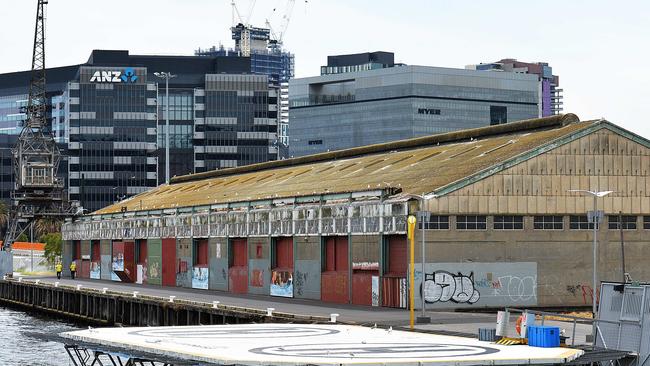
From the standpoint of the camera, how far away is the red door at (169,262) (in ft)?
419

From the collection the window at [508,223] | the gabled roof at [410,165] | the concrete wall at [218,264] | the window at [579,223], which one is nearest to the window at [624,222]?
the window at [579,223]

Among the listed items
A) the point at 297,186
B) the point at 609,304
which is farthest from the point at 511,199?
the point at 609,304

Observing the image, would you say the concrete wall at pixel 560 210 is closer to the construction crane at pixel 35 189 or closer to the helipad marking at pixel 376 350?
the helipad marking at pixel 376 350

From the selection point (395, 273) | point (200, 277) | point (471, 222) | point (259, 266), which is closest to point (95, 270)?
point (200, 277)

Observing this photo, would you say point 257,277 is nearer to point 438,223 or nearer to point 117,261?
Answer: point 438,223

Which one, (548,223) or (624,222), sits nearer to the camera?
(548,223)

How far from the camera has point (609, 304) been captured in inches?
2009

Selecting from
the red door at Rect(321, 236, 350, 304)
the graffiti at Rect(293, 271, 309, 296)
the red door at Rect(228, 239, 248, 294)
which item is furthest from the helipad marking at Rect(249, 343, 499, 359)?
the red door at Rect(228, 239, 248, 294)

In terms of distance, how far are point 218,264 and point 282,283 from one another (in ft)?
48.5

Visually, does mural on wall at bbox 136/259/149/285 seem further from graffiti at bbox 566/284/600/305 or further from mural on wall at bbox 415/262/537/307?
graffiti at bbox 566/284/600/305

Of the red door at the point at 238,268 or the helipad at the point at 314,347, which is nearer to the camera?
the helipad at the point at 314,347

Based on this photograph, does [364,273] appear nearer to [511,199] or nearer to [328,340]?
[511,199]

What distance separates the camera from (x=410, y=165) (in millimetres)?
104562

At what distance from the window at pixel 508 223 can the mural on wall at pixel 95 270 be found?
240 feet
